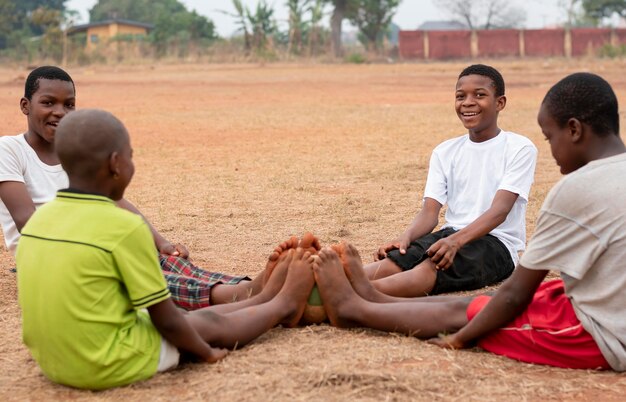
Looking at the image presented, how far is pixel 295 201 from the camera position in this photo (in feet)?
25.5

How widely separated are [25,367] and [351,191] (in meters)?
4.88

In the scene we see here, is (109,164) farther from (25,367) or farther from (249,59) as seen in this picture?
(249,59)

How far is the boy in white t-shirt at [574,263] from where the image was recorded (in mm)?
3316

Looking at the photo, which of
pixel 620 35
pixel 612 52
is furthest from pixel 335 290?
pixel 620 35

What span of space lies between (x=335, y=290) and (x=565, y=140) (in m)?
1.16

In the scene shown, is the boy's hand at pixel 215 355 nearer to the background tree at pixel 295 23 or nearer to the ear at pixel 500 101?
the ear at pixel 500 101

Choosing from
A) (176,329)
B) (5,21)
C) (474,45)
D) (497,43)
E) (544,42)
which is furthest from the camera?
(5,21)

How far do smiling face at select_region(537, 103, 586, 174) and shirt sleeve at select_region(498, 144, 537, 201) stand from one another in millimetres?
1189

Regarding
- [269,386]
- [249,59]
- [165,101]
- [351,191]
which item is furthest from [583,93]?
[249,59]

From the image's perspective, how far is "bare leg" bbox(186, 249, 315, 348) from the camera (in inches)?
A: 142

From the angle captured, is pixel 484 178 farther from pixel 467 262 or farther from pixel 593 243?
pixel 593 243

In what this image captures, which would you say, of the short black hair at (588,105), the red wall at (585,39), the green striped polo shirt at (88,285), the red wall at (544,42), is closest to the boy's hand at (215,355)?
the green striped polo shirt at (88,285)

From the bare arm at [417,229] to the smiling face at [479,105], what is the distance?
0.44m

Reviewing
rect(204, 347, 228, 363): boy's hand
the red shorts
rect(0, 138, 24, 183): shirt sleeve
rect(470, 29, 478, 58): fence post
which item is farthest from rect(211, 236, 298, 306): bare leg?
rect(470, 29, 478, 58): fence post
